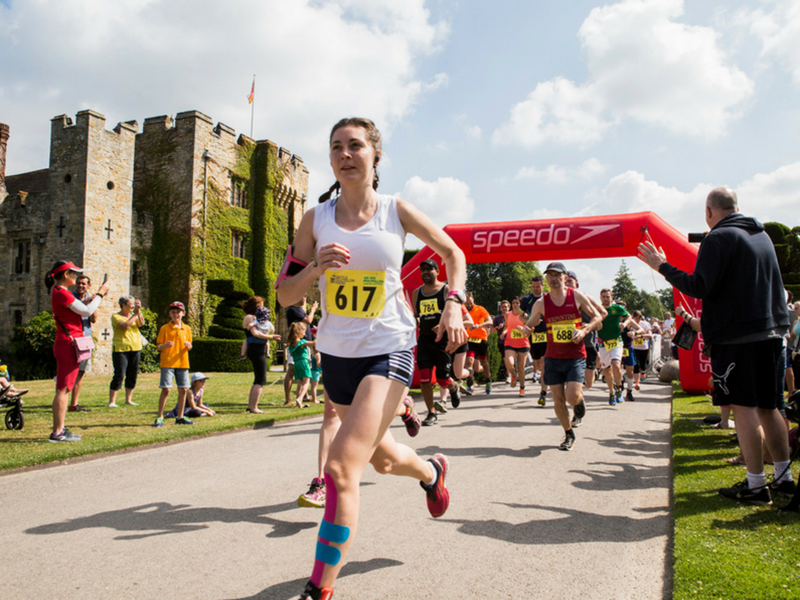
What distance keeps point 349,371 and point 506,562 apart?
138 centimetres

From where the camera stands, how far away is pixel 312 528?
3.59m

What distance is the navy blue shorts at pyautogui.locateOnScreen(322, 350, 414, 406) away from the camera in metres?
2.58

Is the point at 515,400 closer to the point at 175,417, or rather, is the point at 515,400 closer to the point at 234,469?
the point at 175,417

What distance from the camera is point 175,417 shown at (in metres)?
8.70

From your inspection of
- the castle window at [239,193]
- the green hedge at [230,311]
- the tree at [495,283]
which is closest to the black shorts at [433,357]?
the green hedge at [230,311]

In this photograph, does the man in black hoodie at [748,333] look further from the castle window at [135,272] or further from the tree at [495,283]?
the tree at [495,283]

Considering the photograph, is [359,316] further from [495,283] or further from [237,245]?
[495,283]

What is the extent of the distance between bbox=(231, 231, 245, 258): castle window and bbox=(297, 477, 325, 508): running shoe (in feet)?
106

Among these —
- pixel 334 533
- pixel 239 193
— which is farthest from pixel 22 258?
pixel 334 533

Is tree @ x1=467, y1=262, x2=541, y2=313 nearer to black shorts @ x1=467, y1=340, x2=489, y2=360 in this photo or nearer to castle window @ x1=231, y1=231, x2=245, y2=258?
castle window @ x1=231, y1=231, x2=245, y2=258

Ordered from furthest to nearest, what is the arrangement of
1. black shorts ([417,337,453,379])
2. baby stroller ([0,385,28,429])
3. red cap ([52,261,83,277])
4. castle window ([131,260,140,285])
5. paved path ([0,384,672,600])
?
castle window ([131,260,140,285]) → black shorts ([417,337,453,379]) → baby stroller ([0,385,28,429]) → red cap ([52,261,83,277]) → paved path ([0,384,672,600])

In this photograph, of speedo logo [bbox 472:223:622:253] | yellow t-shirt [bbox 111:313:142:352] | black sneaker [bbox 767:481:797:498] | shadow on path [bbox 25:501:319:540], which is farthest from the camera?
speedo logo [bbox 472:223:622:253]

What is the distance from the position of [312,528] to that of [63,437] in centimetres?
440

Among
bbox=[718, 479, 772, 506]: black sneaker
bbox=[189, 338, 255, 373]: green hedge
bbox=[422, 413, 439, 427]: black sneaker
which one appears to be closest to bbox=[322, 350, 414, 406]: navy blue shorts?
bbox=[718, 479, 772, 506]: black sneaker
